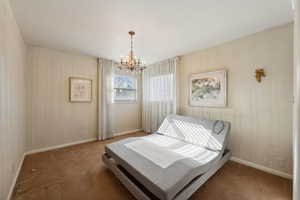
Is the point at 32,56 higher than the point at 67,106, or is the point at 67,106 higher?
the point at 32,56

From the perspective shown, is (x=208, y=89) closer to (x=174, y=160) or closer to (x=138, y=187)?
(x=174, y=160)

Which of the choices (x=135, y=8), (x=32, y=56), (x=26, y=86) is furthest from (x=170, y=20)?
(x=26, y=86)

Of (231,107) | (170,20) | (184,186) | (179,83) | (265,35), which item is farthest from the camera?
(179,83)

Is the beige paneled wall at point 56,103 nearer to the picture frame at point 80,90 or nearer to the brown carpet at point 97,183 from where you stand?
the picture frame at point 80,90

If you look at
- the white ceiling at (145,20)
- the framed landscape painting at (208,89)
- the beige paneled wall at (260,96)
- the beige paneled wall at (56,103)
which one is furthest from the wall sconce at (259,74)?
the beige paneled wall at (56,103)

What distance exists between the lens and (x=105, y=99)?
3891 mm

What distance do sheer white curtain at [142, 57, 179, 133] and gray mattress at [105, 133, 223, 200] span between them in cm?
160

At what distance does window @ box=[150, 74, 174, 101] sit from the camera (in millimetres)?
3840

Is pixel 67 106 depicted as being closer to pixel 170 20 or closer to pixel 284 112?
pixel 170 20

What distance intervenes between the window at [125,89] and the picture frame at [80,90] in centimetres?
84

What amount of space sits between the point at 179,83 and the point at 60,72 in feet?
10.6

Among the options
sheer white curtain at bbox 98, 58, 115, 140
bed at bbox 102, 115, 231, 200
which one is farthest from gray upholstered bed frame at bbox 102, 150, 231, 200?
sheer white curtain at bbox 98, 58, 115, 140

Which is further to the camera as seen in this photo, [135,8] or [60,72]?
[60,72]

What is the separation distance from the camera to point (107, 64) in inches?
155
